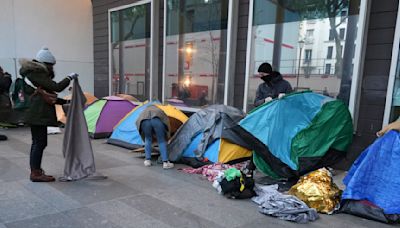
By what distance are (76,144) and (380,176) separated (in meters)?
3.45

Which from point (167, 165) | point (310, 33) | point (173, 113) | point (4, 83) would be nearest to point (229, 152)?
point (167, 165)

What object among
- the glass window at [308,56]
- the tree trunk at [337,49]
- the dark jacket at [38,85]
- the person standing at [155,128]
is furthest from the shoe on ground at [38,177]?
the tree trunk at [337,49]

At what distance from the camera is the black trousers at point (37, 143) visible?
3.73m

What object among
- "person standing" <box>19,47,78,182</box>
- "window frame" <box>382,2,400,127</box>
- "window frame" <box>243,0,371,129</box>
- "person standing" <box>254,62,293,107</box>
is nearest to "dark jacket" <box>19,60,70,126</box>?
"person standing" <box>19,47,78,182</box>

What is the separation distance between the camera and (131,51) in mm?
8586

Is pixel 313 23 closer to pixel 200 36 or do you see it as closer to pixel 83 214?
pixel 200 36

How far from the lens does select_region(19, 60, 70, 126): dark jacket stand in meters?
3.59

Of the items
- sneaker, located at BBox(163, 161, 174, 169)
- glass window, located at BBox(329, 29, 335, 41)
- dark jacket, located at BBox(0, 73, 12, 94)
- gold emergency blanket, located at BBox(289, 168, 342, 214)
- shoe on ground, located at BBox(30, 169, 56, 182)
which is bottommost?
sneaker, located at BBox(163, 161, 174, 169)

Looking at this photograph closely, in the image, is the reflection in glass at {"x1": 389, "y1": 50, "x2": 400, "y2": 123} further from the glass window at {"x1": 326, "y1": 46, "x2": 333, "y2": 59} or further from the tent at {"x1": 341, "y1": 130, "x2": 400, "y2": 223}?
the tent at {"x1": 341, "y1": 130, "x2": 400, "y2": 223}

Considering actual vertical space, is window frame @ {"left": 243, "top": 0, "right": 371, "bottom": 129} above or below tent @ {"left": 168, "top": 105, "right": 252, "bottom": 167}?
above

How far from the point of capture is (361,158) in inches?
126

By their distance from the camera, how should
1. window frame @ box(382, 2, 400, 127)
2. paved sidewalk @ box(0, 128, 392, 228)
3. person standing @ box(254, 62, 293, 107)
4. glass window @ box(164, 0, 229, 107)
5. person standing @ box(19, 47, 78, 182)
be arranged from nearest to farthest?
1. paved sidewalk @ box(0, 128, 392, 228)
2. person standing @ box(19, 47, 78, 182)
3. window frame @ box(382, 2, 400, 127)
4. person standing @ box(254, 62, 293, 107)
5. glass window @ box(164, 0, 229, 107)

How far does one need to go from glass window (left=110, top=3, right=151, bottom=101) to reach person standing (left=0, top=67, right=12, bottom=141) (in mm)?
2970

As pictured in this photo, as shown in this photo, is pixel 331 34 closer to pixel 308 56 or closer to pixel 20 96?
pixel 308 56
